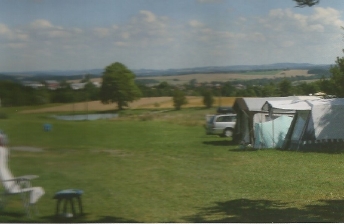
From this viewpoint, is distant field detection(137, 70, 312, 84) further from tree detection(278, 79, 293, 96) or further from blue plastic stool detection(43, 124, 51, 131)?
blue plastic stool detection(43, 124, 51, 131)

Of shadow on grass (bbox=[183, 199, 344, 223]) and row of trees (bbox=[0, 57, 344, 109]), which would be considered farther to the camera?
shadow on grass (bbox=[183, 199, 344, 223])

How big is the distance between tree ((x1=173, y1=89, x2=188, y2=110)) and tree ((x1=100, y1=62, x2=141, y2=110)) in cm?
30

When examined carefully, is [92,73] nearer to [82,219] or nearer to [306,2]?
[82,219]

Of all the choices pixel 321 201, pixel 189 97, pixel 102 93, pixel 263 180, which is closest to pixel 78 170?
pixel 102 93

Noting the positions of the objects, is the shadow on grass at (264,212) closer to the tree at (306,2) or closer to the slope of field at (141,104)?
the slope of field at (141,104)

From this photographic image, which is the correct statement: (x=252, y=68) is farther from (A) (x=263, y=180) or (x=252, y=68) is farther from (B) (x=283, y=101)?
(A) (x=263, y=180)

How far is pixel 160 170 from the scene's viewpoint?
611cm

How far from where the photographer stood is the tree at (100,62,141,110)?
6035 millimetres

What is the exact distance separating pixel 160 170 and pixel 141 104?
570mm

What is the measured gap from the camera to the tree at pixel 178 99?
6.13 m

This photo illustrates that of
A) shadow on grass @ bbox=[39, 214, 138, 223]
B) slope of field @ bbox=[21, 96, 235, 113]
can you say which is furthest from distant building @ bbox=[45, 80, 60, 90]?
shadow on grass @ bbox=[39, 214, 138, 223]

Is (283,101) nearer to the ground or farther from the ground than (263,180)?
farther from the ground

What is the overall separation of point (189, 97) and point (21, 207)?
168 cm

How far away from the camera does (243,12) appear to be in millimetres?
6012
